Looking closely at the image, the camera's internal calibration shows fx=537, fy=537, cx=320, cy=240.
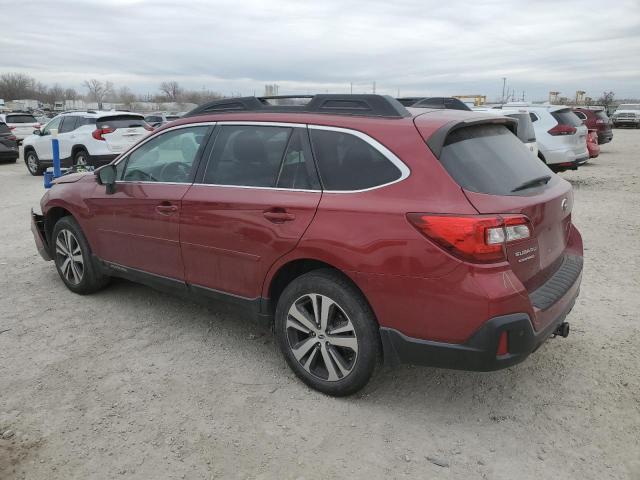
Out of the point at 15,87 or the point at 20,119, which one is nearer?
the point at 20,119

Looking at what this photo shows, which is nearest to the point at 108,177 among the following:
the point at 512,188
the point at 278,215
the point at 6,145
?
the point at 278,215

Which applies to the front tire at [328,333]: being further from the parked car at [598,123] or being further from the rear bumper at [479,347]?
the parked car at [598,123]

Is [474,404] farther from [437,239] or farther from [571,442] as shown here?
[437,239]

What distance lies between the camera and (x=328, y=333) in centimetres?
315

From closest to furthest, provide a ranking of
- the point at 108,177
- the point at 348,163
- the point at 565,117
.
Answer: the point at 348,163, the point at 108,177, the point at 565,117

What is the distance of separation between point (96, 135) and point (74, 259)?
9.41 m

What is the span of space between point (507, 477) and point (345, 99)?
2259 mm

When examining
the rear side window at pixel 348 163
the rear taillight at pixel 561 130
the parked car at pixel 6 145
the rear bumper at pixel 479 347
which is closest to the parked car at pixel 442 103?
the rear side window at pixel 348 163

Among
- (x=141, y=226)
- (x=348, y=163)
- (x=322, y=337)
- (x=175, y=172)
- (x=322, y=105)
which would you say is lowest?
(x=322, y=337)

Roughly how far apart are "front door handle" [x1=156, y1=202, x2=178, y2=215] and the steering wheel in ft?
0.66

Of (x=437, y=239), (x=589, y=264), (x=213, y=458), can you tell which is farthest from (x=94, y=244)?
(x=589, y=264)

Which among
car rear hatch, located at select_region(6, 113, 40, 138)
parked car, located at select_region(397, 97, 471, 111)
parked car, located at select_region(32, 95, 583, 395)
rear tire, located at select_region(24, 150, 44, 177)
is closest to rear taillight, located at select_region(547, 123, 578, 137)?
parked car, located at select_region(397, 97, 471, 111)

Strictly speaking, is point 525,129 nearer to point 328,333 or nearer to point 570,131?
point 570,131

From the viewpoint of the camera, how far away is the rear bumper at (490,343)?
Answer: 8.65ft
